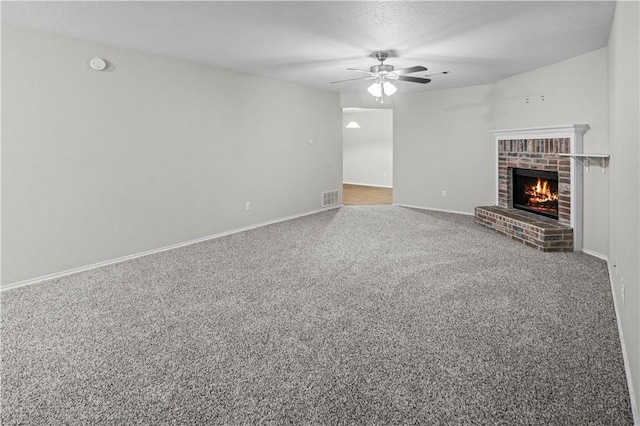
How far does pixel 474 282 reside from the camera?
364 centimetres

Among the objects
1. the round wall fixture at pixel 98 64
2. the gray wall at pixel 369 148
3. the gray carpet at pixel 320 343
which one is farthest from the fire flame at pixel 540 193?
the round wall fixture at pixel 98 64

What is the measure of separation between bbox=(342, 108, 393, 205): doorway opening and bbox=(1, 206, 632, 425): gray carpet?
6979 millimetres

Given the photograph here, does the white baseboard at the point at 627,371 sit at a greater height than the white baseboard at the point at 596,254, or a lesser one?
lesser

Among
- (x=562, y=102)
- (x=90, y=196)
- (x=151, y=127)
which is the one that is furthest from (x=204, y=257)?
(x=562, y=102)

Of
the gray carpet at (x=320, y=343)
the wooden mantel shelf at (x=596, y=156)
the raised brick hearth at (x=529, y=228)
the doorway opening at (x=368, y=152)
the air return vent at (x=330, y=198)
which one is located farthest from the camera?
the doorway opening at (x=368, y=152)

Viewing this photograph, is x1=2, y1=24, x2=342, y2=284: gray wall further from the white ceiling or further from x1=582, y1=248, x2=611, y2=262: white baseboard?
x1=582, y1=248, x2=611, y2=262: white baseboard

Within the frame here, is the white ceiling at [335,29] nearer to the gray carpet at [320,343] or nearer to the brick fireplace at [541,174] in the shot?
the brick fireplace at [541,174]

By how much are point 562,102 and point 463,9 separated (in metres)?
2.78

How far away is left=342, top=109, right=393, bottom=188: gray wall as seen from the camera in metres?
11.3

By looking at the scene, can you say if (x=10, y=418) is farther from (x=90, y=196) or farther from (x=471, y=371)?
(x=90, y=196)

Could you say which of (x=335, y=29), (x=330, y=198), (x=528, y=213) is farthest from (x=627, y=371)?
(x=330, y=198)

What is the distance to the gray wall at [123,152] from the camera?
371 cm

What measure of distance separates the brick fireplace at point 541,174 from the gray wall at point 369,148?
4968mm

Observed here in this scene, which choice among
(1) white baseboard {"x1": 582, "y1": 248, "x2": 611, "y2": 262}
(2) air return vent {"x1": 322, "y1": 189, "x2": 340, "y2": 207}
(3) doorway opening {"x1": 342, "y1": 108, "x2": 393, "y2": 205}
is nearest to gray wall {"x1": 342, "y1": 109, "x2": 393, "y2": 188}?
(3) doorway opening {"x1": 342, "y1": 108, "x2": 393, "y2": 205}
